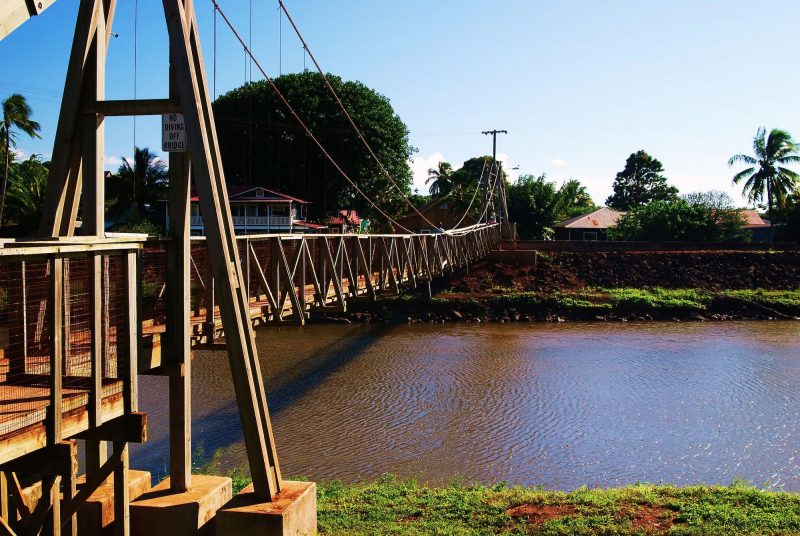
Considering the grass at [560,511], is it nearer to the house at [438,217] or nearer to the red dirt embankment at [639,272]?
the red dirt embankment at [639,272]

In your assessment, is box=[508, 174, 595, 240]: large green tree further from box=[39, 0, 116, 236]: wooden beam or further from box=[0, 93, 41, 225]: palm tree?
box=[39, 0, 116, 236]: wooden beam

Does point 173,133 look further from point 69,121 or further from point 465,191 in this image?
point 465,191

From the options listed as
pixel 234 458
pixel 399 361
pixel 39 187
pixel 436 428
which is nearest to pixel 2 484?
pixel 234 458

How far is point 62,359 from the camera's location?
3.83 metres

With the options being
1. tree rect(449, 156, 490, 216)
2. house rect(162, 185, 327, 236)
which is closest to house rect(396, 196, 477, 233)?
tree rect(449, 156, 490, 216)

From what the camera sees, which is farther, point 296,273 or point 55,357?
point 296,273

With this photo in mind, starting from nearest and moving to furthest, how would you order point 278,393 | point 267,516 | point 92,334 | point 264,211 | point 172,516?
point 92,334, point 267,516, point 172,516, point 278,393, point 264,211

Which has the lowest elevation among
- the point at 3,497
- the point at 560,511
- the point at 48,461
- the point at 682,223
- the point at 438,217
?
the point at 560,511

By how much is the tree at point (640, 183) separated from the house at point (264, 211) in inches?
1238

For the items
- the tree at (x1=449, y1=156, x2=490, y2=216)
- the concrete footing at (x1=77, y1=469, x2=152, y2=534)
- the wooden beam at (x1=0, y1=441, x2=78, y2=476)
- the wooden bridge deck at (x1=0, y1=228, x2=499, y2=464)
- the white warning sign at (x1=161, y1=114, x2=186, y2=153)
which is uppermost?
the tree at (x1=449, y1=156, x2=490, y2=216)

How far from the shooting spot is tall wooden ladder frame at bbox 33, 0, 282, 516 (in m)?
4.38

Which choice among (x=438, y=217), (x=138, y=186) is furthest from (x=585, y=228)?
(x=138, y=186)

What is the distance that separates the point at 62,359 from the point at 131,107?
5.22 feet

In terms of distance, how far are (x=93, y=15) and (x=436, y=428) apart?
6435mm
